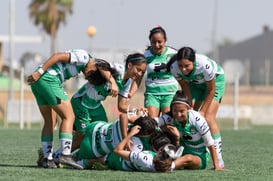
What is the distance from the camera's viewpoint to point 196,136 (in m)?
10.9

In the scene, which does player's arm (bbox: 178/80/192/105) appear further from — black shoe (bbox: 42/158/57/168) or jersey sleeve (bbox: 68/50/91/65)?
black shoe (bbox: 42/158/57/168)

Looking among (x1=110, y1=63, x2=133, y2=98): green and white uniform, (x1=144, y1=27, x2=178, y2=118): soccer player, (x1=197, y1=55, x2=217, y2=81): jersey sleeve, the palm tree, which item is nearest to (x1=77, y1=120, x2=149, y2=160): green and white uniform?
(x1=110, y1=63, x2=133, y2=98): green and white uniform

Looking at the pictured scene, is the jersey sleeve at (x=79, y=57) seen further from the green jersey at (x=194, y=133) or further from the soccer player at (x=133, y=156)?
the green jersey at (x=194, y=133)

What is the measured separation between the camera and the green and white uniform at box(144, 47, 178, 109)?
12.7 m

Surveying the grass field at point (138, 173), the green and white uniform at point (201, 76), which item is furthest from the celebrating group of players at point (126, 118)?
the grass field at point (138, 173)

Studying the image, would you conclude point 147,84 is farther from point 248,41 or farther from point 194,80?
point 248,41

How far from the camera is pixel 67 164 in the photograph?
35.8ft

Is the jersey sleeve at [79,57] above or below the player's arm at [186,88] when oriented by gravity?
above

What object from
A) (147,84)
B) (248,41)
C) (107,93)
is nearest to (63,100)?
(107,93)

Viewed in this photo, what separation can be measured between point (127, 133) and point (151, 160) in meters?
0.48

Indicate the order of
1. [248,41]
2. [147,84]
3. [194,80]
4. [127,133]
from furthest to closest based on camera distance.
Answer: [248,41] → [147,84] → [194,80] → [127,133]

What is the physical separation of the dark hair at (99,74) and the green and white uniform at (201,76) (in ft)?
2.45

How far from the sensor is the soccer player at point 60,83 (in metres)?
11.0

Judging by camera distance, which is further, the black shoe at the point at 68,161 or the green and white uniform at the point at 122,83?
the green and white uniform at the point at 122,83
